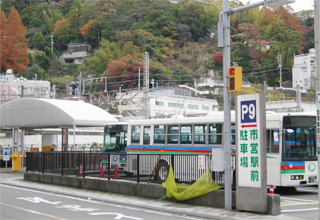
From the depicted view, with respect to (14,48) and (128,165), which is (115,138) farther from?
(14,48)

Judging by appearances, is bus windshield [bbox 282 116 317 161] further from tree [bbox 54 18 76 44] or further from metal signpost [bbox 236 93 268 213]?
tree [bbox 54 18 76 44]

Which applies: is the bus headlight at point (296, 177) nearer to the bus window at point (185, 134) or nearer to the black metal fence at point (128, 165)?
the black metal fence at point (128, 165)

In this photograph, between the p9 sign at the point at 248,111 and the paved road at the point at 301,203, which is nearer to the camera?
the p9 sign at the point at 248,111

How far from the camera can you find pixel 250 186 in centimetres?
1269

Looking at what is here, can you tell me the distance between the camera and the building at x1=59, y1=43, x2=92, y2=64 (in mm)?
143288

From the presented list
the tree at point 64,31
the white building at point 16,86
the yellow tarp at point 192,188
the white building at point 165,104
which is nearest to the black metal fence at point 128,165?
the yellow tarp at point 192,188

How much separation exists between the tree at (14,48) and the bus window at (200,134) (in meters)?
107

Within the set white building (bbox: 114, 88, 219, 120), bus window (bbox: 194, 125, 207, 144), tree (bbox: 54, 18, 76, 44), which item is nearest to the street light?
bus window (bbox: 194, 125, 207, 144)

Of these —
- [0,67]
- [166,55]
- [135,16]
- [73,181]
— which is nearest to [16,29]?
[0,67]

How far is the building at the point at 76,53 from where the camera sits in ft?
470

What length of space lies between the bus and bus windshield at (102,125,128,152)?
0.70 feet

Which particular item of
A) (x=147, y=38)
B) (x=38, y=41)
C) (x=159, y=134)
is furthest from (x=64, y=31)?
(x=159, y=134)

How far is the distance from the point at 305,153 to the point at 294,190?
2.44 meters

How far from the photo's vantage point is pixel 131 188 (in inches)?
683
